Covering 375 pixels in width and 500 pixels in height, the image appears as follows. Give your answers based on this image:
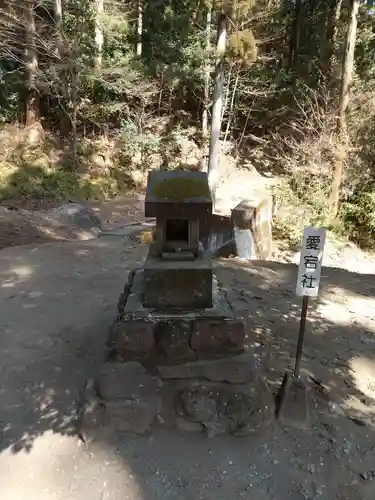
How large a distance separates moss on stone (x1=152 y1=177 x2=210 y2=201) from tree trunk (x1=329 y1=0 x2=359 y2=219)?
913 centimetres

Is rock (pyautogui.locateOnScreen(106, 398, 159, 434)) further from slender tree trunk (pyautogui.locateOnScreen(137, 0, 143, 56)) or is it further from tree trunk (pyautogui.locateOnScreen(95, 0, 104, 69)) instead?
slender tree trunk (pyautogui.locateOnScreen(137, 0, 143, 56))

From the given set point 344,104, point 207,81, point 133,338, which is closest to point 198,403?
point 133,338

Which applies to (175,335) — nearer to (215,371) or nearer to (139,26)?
(215,371)

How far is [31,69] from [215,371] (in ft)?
41.3

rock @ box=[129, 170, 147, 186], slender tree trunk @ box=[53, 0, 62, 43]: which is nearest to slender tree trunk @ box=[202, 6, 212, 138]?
rock @ box=[129, 170, 147, 186]

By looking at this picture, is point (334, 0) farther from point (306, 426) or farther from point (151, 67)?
point (306, 426)

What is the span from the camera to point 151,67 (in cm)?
1519

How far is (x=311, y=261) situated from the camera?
348 cm

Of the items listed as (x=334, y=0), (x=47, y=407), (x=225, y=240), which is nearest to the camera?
(x=47, y=407)

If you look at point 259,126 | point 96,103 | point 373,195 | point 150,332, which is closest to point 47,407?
point 150,332

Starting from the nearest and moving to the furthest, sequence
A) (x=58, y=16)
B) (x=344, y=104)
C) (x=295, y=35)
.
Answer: (x=344, y=104), (x=58, y=16), (x=295, y=35)

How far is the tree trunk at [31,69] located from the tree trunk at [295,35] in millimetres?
9582

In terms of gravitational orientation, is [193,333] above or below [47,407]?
above

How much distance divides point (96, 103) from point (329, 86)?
8130 mm
